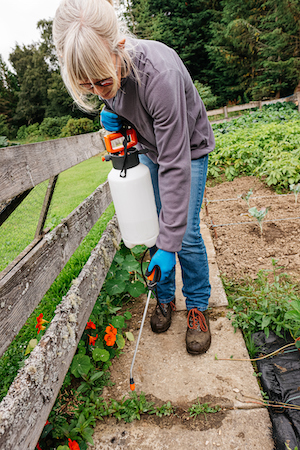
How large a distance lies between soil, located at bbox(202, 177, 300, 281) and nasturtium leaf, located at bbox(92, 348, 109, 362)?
121cm

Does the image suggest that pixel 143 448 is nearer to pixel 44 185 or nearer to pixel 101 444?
pixel 101 444

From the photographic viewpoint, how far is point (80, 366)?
4.89ft

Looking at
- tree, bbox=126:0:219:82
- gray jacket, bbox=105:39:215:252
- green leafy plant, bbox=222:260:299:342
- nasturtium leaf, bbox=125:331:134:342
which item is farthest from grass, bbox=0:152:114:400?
tree, bbox=126:0:219:82

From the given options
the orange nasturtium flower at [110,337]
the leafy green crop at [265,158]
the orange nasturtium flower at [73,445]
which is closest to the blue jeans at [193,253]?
the orange nasturtium flower at [110,337]

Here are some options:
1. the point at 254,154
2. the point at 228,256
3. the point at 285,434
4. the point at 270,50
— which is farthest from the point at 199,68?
the point at 285,434

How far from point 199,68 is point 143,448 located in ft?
77.4

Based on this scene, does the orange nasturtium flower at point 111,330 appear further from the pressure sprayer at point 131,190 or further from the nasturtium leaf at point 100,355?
the pressure sprayer at point 131,190

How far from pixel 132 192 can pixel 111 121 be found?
0.37 m

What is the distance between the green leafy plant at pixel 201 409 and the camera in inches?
53.8

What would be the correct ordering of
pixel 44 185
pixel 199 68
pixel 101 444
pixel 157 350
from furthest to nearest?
pixel 199 68
pixel 157 350
pixel 44 185
pixel 101 444

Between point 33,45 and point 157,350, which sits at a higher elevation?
point 33,45

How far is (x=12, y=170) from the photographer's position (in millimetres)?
1078

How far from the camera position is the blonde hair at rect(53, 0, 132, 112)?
0.98 meters

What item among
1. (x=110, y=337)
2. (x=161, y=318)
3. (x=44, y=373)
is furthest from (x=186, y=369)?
(x=44, y=373)
